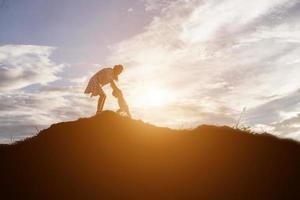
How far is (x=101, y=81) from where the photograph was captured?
66.4 ft

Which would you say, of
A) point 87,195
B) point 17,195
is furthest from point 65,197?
point 17,195

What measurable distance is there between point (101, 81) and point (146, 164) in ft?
16.2

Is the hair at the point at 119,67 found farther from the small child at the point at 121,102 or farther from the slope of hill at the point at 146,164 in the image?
the slope of hill at the point at 146,164

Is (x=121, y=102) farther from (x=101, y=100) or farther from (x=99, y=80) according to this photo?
(x=99, y=80)

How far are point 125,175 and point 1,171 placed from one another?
15.2 ft

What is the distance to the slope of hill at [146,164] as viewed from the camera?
51.9 feet

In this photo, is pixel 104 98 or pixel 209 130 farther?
pixel 104 98

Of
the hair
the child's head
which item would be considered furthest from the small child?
the hair

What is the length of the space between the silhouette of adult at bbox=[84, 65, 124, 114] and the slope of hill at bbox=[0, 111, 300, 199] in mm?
1658

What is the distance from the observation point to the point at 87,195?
15664 mm

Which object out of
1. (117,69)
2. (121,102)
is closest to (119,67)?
(117,69)

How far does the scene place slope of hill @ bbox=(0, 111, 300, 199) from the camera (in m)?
15.8

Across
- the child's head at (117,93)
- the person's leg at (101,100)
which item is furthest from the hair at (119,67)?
the person's leg at (101,100)

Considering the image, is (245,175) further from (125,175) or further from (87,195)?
(87,195)
